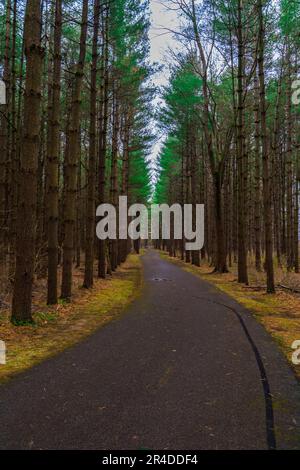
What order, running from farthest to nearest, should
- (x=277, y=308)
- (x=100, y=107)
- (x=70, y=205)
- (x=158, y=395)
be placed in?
(x=100, y=107)
(x=70, y=205)
(x=277, y=308)
(x=158, y=395)

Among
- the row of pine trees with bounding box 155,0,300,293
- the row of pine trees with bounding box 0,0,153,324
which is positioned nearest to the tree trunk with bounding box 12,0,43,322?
the row of pine trees with bounding box 0,0,153,324

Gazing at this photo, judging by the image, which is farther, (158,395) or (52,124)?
(52,124)

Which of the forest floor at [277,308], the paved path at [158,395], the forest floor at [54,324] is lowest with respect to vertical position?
the forest floor at [277,308]

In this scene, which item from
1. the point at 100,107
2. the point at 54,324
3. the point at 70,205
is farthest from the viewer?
the point at 100,107

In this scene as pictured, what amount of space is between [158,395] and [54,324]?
4246 millimetres

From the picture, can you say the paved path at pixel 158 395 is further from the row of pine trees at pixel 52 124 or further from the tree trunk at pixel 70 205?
the tree trunk at pixel 70 205

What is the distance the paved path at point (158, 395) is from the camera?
10.1 feet

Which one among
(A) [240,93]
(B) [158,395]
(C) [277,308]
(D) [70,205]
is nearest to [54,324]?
(D) [70,205]

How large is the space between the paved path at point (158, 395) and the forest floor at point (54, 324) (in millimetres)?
370

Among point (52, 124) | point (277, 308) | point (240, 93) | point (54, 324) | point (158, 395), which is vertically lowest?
point (277, 308)

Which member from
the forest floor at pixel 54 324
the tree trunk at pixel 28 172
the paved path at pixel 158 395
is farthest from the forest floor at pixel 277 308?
the tree trunk at pixel 28 172

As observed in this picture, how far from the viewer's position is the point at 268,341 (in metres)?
6.39

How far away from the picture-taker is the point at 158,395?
397cm

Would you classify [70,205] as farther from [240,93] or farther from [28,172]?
[240,93]
